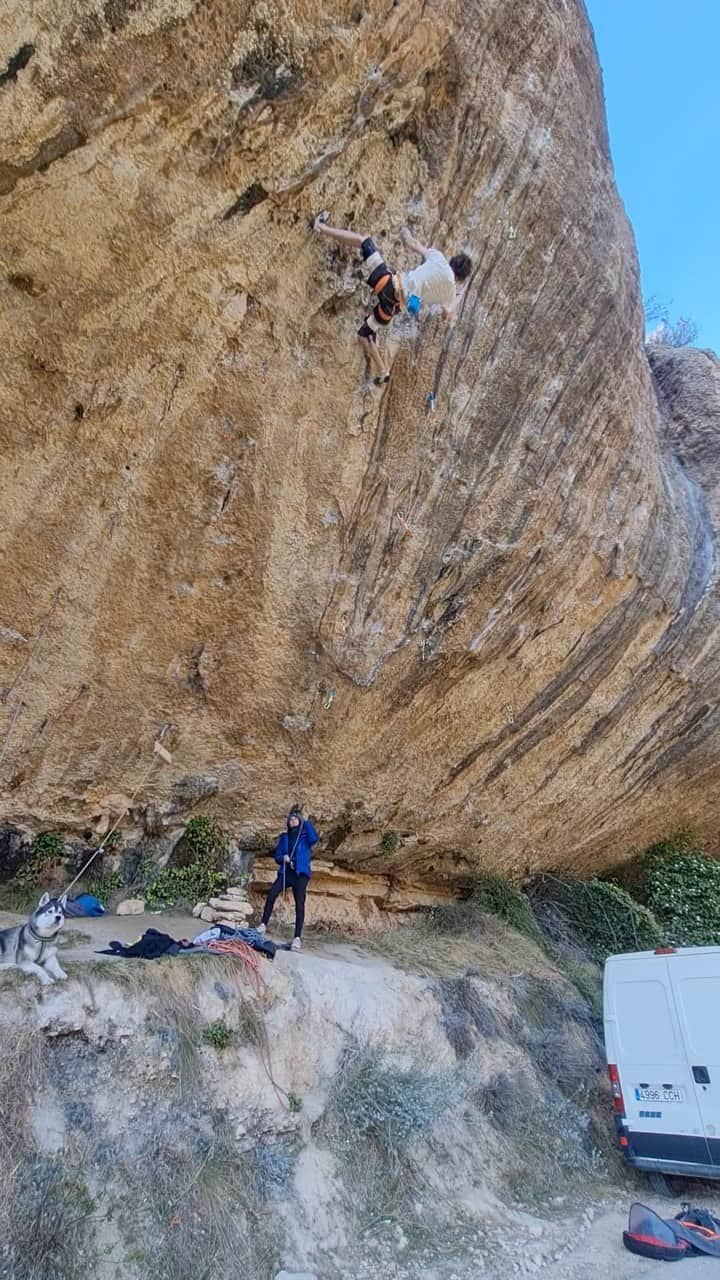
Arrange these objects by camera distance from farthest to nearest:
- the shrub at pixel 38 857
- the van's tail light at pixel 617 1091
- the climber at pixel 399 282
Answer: the shrub at pixel 38 857
the van's tail light at pixel 617 1091
the climber at pixel 399 282

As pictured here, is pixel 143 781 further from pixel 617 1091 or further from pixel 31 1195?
pixel 617 1091

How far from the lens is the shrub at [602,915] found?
9.66 meters

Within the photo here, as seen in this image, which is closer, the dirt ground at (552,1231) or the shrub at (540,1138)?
the dirt ground at (552,1231)

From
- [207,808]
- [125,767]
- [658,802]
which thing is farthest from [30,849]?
[658,802]

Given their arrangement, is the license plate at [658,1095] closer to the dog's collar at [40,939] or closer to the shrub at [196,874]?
the shrub at [196,874]

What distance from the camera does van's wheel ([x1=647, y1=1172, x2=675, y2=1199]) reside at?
602cm

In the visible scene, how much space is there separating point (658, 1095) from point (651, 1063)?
0.22 meters

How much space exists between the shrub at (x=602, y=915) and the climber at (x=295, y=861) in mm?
4779

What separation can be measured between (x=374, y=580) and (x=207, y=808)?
2603mm

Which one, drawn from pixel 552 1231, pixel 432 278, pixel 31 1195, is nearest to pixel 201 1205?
pixel 31 1195

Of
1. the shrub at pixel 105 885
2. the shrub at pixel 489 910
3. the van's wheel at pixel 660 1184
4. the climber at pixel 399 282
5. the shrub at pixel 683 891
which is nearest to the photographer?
the climber at pixel 399 282

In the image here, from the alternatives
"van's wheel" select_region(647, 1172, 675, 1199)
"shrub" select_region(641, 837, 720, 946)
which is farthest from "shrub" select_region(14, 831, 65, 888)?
"shrub" select_region(641, 837, 720, 946)

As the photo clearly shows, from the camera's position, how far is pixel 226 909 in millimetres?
6840

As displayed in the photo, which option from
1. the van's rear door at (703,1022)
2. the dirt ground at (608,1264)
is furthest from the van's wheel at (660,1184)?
the dirt ground at (608,1264)
